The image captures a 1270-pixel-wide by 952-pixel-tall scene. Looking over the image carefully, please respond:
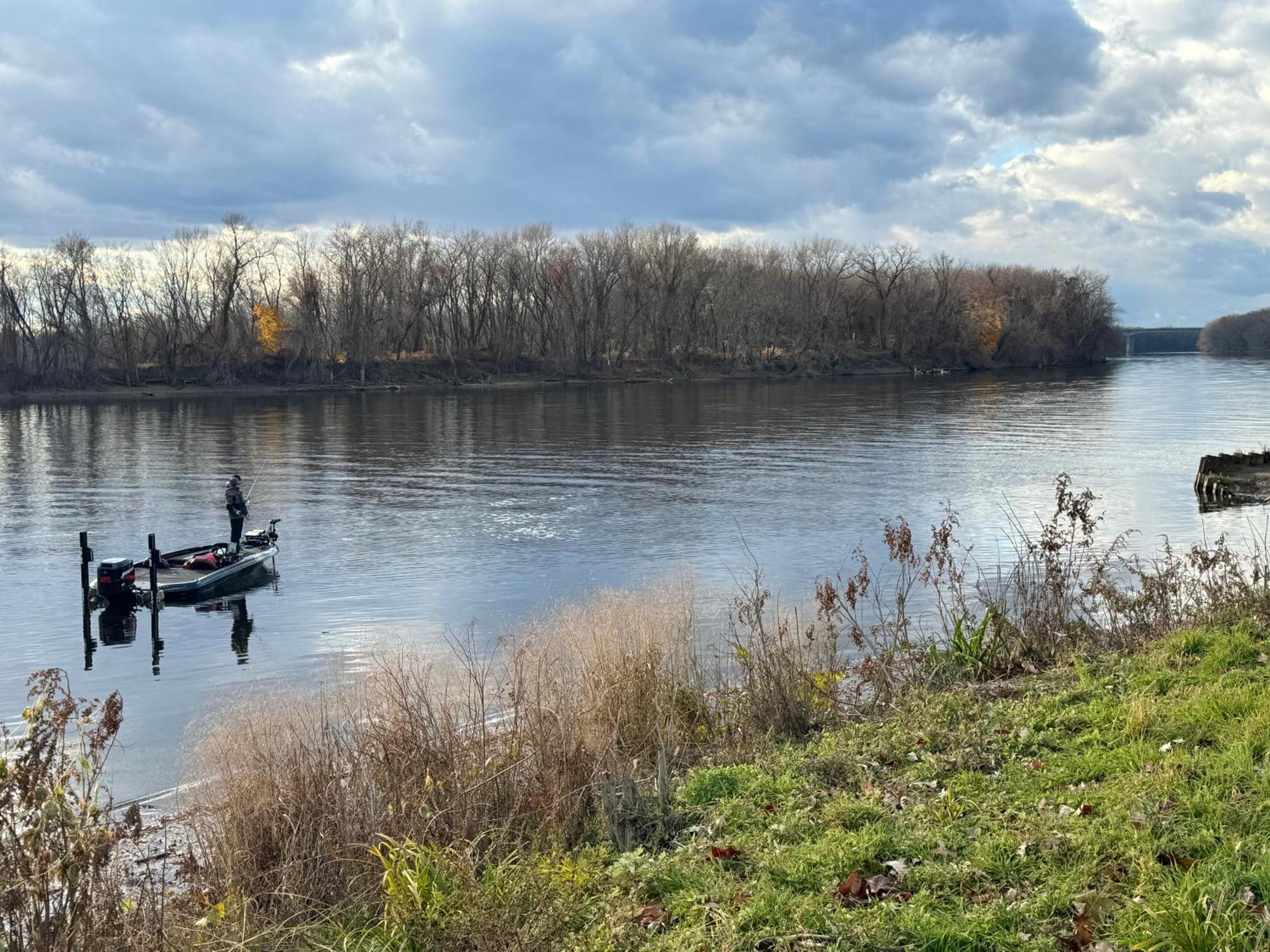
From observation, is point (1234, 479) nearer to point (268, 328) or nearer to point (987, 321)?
point (268, 328)

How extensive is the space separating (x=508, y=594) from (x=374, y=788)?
1481 cm

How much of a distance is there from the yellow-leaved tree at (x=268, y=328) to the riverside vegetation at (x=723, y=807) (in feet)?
356

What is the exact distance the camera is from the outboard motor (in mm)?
23453

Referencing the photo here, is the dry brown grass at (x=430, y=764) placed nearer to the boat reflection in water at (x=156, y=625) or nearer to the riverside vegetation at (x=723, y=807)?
the riverside vegetation at (x=723, y=807)

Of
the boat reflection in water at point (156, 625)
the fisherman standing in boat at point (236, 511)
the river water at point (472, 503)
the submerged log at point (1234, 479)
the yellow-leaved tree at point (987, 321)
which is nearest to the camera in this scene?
the boat reflection in water at point (156, 625)

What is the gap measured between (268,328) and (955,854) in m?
119

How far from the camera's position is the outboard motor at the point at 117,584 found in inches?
923

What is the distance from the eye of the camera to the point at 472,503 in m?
37.7

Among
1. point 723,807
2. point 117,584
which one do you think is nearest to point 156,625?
point 117,584

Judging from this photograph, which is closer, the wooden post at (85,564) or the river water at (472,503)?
the river water at (472,503)

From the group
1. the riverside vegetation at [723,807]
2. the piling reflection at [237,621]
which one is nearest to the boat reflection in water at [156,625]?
the piling reflection at [237,621]

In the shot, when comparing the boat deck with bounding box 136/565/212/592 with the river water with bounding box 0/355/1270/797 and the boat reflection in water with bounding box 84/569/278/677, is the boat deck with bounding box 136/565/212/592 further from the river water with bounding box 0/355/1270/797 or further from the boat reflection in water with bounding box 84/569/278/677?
Result: the river water with bounding box 0/355/1270/797

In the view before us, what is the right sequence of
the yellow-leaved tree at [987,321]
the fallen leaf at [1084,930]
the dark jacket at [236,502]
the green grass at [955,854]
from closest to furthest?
the fallen leaf at [1084,930]
the green grass at [955,854]
the dark jacket at [236,502]
the yellow-leaved tree at [987,321]

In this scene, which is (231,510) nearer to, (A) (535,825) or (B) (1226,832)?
(A) (535,825)
